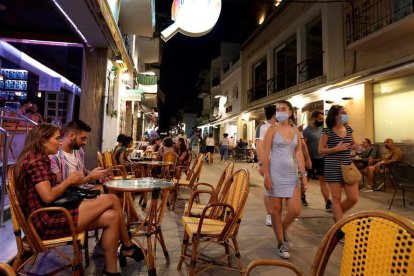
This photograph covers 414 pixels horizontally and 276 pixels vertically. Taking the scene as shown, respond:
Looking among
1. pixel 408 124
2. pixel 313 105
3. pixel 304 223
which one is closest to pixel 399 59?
pixel 408 124

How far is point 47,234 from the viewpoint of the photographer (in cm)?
252

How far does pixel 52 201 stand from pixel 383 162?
7.95 metres

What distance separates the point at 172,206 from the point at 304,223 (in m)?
2.52

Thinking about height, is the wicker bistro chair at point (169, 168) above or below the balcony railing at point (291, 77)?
below

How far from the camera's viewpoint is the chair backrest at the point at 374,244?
1.12 meters

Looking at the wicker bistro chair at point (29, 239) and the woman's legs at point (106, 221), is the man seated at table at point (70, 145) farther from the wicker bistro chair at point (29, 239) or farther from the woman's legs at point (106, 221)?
the wicker bistro chair at point (29, 239)

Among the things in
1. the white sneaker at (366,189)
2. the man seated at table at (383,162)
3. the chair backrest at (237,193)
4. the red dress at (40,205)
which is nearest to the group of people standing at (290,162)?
the chair backrest at (237,193)

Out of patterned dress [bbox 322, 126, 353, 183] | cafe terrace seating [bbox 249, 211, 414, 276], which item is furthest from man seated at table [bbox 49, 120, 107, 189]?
patterned dress [bbox 322, 126, 353, 183]

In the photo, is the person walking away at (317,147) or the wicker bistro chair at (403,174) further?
the person walking away at (317,147)

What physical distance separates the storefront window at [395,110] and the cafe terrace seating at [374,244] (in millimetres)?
8798

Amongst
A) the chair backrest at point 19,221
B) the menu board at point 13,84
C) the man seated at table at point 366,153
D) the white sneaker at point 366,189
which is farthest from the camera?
the menu board at point 13,84

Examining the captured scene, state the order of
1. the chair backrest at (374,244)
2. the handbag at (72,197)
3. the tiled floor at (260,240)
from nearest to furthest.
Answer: the chair backrest at (374,244) < the handbag at (72,197) < the tiled floor at (260,240)

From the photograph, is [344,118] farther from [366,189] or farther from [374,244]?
[366,189]

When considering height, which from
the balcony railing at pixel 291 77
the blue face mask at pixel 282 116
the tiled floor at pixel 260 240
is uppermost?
the balcony railing at pixel 291 77
